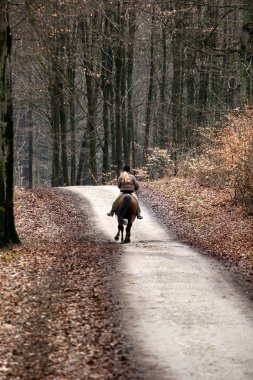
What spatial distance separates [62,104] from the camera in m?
37.8

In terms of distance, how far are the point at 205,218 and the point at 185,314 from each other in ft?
40.0

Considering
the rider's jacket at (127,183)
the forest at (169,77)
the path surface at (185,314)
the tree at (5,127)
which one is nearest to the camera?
the path surface at (185,314)

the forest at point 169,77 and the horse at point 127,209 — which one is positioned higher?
the forest at point 169,77

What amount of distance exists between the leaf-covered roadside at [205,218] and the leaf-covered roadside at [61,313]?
292cm

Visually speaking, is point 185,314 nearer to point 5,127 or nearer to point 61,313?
point 61,313

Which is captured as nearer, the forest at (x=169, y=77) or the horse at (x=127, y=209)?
the horse at (x=127, y=209)

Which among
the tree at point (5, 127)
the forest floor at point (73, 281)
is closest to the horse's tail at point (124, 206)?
the forest floor at point (73, 281)

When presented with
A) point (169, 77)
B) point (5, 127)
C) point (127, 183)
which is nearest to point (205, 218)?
point (127, 183)

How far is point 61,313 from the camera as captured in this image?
9383 millimetres

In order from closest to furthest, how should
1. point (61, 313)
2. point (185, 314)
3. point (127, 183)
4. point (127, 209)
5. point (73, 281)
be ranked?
point (185, 314)
point (61, 313)
point (73, 281)
point (127, 209)
point (127, 183)

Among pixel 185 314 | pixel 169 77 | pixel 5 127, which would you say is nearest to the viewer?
pixel 185 314

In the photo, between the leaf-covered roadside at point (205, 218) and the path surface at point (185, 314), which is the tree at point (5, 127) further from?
the leaf-covered roadside at point (205, 218)

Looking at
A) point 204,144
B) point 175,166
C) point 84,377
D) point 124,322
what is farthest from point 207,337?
point 175,166

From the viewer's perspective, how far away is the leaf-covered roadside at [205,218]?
1544 cm
